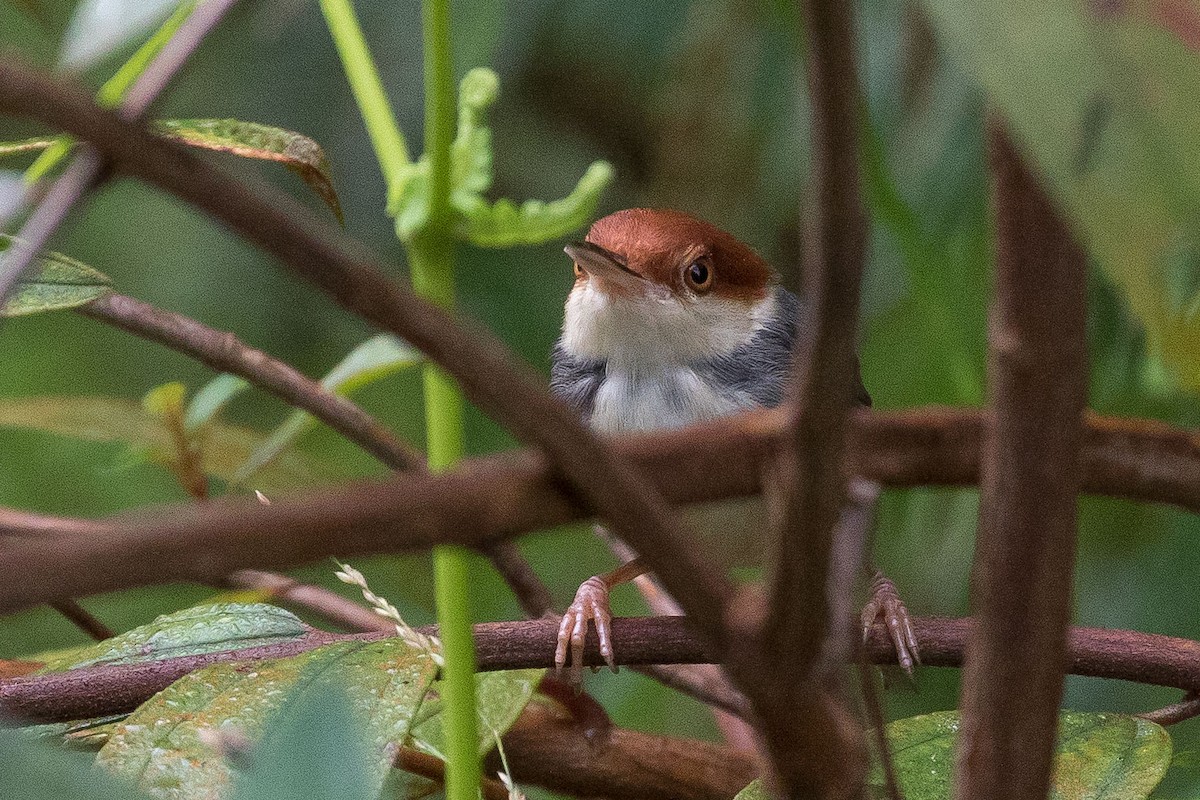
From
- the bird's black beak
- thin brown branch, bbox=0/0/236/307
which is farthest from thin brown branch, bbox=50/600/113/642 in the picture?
thin brown branch, bbox=0/0/236/307

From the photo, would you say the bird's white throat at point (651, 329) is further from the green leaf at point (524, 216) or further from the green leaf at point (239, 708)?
the green leaf at point (524, 216)

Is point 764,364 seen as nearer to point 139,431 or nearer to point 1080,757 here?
point 139,431

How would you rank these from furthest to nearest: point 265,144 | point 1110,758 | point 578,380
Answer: point 578,380 → point 1110,758 → point 265,144

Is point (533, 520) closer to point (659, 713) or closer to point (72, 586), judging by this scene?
point (72, 586)

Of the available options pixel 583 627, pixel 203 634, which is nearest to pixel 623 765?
pixel 583 627

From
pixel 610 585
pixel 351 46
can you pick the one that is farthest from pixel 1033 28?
pixel 610 585

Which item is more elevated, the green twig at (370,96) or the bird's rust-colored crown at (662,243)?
the green twig at (370,96)

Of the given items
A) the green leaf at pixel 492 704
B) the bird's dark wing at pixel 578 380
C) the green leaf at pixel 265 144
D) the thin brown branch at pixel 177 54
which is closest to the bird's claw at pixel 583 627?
the green leaf at pixel 492 704
